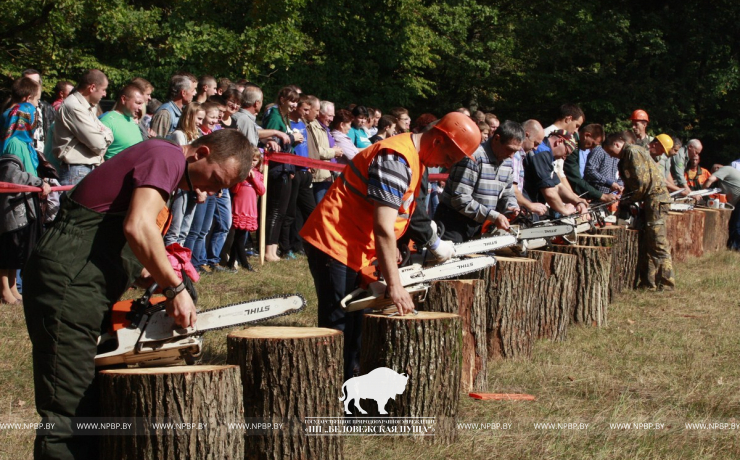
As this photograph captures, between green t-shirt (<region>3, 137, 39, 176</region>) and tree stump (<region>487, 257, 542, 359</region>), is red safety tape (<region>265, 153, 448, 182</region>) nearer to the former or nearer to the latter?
green t-shirt (<region>3, 137, 39, 176</region>)

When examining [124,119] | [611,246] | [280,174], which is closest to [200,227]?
[124,119]

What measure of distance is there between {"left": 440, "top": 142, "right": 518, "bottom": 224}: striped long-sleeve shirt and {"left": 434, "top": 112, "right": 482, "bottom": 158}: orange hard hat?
236cm

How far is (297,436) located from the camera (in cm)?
407

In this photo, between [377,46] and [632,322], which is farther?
[377,46]

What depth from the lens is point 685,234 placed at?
13.8 meters

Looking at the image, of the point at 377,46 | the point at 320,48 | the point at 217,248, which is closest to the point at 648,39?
the point at 377,46

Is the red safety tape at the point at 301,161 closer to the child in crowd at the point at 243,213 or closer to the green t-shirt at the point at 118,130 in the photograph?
the child in crowd at the point at 243,213

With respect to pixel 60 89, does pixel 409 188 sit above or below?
below

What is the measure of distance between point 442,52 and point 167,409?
23110 mm

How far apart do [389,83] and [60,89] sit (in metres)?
14.2

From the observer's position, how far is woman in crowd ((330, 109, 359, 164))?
459 inches

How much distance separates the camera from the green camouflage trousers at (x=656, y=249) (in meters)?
10.5

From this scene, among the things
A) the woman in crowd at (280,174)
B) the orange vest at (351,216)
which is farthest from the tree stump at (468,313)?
the woman in crowd at (280,174)

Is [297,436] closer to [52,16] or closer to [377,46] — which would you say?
[52,16]
